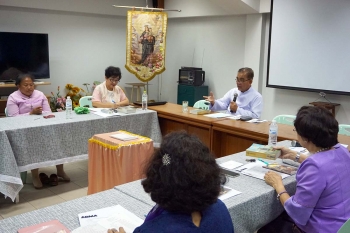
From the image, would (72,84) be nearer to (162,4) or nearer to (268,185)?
(162,4)

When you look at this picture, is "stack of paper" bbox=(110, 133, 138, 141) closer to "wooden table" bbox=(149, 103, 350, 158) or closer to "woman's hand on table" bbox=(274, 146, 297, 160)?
"wooden table" bbox=(149, 103, 350, 158)

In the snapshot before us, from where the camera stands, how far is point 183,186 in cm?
107

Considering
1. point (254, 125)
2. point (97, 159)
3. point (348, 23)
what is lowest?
point (97, 159)

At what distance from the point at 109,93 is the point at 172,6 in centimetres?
355

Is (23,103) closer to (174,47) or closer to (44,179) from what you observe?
(44,179)

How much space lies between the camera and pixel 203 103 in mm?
4809

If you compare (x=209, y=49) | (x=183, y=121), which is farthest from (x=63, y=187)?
(x=209, y=49)

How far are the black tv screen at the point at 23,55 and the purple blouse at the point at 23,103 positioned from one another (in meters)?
2.11

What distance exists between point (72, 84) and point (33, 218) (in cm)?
554

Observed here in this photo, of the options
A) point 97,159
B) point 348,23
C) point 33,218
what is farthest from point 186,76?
point 33,218

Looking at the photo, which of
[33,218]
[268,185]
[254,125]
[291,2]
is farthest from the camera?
[291,2]

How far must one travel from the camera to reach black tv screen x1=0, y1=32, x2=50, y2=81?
580cm

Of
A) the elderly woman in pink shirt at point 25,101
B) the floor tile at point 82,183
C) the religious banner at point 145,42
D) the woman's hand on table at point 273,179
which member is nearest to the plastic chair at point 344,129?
the woman's hand on table at point 273,179

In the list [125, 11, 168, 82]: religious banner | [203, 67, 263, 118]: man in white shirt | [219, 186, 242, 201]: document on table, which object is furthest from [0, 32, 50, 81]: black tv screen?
[219, 186, 242, 201]: document on table
